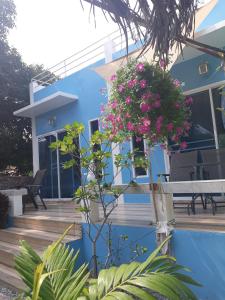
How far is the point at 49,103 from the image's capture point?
11.3 metres

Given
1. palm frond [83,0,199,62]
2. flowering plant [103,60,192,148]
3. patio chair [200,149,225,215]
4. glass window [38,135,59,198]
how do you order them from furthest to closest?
1. glass window [38,135,59,198]
2. patio chair [200,149,225,215]
3. flowering plant [103,60,192,148]
4. palm frond [83,0,199,62]

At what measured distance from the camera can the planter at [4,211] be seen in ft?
26.1

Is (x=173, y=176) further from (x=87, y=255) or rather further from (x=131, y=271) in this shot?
(x=131, y=271)

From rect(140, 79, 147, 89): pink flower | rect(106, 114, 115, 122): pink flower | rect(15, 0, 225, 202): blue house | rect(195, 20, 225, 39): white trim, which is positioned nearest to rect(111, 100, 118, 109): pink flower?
rect(106, 114, 115, 122): pink flower

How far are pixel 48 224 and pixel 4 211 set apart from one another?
1.77 metres

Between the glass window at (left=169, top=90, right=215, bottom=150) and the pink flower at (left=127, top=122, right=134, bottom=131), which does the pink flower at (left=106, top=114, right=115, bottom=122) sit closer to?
the pink flower at (left=127, top=122, right=134, bottom=131)

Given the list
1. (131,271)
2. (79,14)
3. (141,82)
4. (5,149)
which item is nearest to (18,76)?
(5,149)

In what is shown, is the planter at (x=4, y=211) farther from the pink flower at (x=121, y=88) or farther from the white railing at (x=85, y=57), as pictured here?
the white railing at (x=85, y=57)

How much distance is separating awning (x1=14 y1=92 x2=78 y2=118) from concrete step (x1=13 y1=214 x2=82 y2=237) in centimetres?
441

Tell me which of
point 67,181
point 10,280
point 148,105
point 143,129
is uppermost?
point 148,105

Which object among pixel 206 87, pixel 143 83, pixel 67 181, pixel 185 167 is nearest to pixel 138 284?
pixel 143 83

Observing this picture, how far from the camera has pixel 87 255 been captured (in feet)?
18.5

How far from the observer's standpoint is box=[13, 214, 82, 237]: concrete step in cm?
602

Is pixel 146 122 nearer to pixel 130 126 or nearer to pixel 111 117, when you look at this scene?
pixel 130 126
